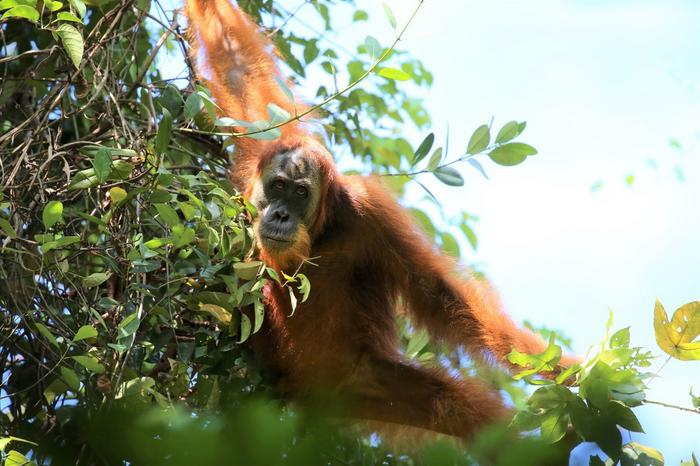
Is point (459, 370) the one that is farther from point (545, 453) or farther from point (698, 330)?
point (545, 453)

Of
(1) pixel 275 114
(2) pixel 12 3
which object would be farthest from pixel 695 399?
(2) pixel 12 3

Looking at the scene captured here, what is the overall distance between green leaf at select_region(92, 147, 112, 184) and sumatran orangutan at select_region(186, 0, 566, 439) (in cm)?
129

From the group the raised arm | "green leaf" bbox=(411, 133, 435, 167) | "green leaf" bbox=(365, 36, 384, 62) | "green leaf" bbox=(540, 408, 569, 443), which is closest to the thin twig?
"green leaf" bbox=(540, 408, 569, 443)

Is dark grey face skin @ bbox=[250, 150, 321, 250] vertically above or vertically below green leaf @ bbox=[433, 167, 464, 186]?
below

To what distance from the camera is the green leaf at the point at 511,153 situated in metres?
3.62

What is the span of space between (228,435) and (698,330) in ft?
8.55

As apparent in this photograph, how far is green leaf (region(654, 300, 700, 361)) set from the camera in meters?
3.08

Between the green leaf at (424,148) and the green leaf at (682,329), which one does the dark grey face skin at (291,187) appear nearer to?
the green leaf at (424,148)

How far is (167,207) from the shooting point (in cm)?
318

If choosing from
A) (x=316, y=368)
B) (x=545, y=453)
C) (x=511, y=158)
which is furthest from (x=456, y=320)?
(x=545, y=453)

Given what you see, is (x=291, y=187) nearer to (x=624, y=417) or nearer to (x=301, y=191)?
(x=301, y=191)

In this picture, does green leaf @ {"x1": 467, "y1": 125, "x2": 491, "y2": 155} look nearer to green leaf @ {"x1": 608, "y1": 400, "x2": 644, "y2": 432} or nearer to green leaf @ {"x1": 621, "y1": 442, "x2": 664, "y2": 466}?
green leaf @ {"x1": 608, "y1": 400, "x2": 644, "y2": 432}

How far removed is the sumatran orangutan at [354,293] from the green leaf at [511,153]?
1.16 m

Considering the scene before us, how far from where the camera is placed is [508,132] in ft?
12.0
